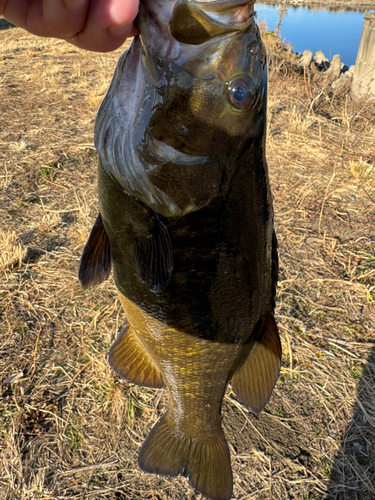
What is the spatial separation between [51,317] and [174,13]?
115 inches

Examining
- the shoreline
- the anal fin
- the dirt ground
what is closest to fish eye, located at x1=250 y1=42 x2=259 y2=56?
the anal fin

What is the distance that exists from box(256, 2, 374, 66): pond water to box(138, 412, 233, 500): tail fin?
12.5 m

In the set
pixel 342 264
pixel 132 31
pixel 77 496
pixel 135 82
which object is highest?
pixel 132 31

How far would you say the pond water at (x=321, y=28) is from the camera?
14.8m

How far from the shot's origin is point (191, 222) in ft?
4.43

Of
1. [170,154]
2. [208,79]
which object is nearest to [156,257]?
[170,154]

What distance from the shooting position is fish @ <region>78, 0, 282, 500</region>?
1.11 meters

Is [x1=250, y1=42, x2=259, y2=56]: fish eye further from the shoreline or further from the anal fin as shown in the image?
the shoreline

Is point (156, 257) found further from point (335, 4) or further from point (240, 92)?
point (335, 4)

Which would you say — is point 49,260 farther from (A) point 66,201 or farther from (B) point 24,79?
(B) point 24,79

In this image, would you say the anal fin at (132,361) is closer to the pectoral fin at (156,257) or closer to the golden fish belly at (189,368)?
the golden fish belly at (189,368)

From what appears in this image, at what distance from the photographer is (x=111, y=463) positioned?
8.70 feet

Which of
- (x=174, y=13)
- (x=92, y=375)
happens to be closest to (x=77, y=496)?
(x=92, y=375)

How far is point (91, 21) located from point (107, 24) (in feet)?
0.23
